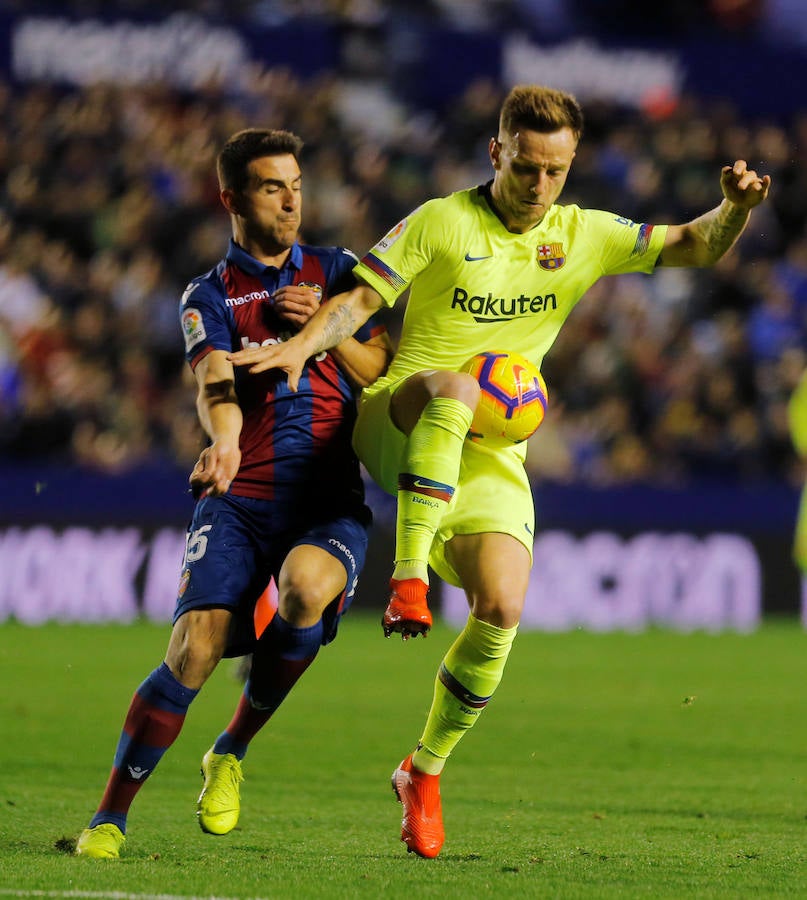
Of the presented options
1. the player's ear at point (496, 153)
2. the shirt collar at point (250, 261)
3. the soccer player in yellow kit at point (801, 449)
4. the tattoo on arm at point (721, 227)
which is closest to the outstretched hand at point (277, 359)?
the shirt collar at point (250, 261)

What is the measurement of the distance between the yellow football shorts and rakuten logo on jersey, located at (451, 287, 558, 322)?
38cm

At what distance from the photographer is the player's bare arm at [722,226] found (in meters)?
5.60

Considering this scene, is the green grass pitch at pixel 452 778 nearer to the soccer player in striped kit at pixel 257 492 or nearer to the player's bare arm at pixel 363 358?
the soccer player in striped kit at pixel 257 492

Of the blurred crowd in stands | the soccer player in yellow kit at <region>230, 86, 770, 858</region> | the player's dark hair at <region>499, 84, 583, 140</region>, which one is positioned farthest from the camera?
the blurred crowd in stands

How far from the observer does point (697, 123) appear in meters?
18.4

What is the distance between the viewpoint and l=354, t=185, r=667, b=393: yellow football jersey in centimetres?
571

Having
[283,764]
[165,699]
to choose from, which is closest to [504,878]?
[165,699]

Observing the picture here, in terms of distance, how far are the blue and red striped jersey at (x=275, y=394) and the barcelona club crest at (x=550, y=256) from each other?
70cm

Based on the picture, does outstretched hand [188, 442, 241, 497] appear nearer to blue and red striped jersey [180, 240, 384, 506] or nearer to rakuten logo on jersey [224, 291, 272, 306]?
blue and red striped jersey [180, 240, 384, 506]

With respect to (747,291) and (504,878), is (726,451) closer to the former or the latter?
(747,291)

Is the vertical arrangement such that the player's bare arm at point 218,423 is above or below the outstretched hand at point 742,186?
below

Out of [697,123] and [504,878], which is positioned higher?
[697,123]

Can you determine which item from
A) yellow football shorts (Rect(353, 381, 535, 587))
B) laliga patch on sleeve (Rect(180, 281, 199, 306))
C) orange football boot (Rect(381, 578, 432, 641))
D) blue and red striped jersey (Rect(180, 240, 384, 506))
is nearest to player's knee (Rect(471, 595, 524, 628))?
yellow football shorts (Rect(353, 381, 535, 587))

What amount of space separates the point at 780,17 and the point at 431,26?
4583 mm
